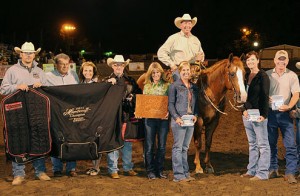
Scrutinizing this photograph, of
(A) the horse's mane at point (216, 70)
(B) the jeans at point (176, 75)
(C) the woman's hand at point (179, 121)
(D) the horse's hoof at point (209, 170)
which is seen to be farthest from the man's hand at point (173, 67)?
(D) the horse's hoof at point (209, 170)

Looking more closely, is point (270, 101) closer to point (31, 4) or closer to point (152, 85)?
point (152, 85)

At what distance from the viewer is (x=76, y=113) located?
7.09 meters

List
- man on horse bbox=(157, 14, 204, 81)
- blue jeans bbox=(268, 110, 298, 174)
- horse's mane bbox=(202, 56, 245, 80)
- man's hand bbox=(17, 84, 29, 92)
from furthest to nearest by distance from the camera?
man on horse bbox=(157, 14, 204, 81) → horse's mane bbox=(202, 56, 245, 80) → blue jeans bbox=(268, 110, 298, 174) → man's hand bbox=(17, 84, 29, 92)

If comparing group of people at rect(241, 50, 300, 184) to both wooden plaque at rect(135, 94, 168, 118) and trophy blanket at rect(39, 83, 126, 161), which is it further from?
trophy blanket at rect(39, 83, 126, 161)

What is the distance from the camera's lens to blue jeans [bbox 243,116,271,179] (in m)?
6.82

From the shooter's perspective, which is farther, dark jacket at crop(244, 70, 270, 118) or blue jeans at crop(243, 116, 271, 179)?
blue jeans at crop(243, 116, 271, 179)

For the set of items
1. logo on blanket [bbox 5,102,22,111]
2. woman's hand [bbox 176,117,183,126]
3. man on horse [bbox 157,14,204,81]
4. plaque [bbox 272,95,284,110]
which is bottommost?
woman's hand [bbox 176,117,183,126]

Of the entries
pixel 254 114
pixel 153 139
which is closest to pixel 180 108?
pixel 153 139

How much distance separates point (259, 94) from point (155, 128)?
1707 mm

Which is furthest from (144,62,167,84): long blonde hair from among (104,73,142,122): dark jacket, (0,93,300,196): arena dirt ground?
(0,93,300,196): arena dirt ground

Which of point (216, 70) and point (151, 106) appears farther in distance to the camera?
point (216, 70)

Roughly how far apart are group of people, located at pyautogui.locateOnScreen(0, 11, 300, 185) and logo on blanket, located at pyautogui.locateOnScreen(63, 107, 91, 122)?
514 mm

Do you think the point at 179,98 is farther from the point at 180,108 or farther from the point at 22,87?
the point at 22,87

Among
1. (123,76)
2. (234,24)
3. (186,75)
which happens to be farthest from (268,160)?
(234,24)
